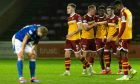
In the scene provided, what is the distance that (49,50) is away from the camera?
28.8 m

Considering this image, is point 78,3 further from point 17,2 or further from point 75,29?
point 75,29

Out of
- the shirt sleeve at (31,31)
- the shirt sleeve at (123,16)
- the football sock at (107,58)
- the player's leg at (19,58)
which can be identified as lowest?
the football sock at (107,58)

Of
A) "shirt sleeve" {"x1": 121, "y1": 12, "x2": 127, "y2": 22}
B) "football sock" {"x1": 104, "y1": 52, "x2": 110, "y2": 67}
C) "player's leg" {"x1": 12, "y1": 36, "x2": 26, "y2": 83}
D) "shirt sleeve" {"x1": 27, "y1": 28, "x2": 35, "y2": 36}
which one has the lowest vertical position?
"football sock" {"x1": 104, "y1": 52, "x2": 110, "y2": 67}

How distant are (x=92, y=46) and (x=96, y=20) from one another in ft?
2.84

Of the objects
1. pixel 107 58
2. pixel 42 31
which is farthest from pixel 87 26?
pixel 42 31

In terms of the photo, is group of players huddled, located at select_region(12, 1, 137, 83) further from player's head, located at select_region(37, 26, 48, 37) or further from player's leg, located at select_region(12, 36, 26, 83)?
player's leg, located at select_region(12, 36, 26, 83)

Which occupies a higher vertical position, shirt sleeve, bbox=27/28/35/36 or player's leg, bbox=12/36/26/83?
shirt sleeve, bbox=27/28/35/36

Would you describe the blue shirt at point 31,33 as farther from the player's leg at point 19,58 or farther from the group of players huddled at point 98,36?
the group of players huddled at point 98,36

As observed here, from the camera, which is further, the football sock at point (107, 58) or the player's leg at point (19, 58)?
the football sock at point (107, 58)

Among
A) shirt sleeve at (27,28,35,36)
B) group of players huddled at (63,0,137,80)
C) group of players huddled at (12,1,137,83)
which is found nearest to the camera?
shirt sleeve at (27,28,35,36)

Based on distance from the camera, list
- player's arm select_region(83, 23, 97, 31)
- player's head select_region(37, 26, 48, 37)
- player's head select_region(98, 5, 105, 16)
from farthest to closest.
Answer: player's head select_region(98, 5, 105, 16) → player's arm select_region(83, 23, 97, 31) → player's head select_region(37, 26, 48, 37)

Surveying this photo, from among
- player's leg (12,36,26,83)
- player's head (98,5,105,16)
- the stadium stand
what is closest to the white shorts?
player's leg (12,36,26,83)

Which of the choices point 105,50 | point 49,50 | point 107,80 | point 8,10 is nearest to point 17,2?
point 8,10

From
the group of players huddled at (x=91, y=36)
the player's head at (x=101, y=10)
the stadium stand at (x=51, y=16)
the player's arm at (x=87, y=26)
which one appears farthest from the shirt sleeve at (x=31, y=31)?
the stadium stand at (x=51, y=16)
